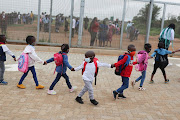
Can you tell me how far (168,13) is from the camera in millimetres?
11398

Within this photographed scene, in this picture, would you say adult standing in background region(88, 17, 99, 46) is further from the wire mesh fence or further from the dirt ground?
the dirt ground

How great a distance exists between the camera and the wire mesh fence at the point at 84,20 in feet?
35.7

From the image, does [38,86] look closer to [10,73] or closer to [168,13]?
[10,73]

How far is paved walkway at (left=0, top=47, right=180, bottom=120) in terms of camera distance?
14.4 ft

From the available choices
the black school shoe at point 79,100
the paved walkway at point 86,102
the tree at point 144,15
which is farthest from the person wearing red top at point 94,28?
the black school shoe at point 79,100

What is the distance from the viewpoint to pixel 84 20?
10977 mm

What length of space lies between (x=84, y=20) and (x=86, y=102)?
6636 mm

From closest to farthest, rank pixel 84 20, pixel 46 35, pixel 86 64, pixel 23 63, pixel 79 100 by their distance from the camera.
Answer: pixel 86 64
pixel 79 100
pixel 23 63
pixel 84 20
pixel 46 35

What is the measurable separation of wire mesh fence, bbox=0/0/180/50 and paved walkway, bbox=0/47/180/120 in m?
4.44

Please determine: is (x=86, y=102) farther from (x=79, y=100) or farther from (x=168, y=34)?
(x=168, y=34)

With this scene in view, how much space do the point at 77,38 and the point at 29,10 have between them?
2.83m

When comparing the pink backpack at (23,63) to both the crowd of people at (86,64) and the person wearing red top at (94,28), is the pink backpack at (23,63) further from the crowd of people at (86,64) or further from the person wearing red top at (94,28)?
the person wearing red top at (94,28)

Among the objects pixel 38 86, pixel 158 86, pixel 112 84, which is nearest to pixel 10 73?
pixel 38 86

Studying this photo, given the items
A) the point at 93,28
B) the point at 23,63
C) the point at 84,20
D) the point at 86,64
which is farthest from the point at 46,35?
the point at 86,64
